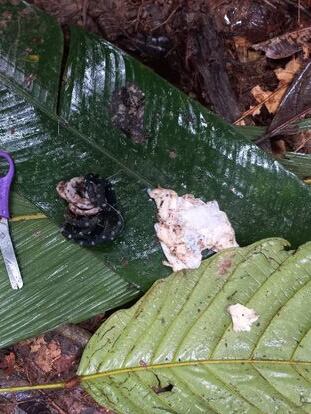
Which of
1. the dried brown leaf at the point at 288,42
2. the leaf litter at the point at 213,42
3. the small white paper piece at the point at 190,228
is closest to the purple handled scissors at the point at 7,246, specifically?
the leaf litter at the point at 213,42

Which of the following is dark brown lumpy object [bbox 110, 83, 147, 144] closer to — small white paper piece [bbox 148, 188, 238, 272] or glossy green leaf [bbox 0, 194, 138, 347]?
small white paper piece [bbox 148, 188, 238, 272]

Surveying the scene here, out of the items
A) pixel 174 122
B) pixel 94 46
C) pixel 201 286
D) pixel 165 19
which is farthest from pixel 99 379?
pixel 165 19

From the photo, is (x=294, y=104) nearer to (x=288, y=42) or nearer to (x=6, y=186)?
(x=288, y=42)

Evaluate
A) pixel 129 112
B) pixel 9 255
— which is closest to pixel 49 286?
pixel 9 255

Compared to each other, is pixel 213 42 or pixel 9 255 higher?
pixel 213 42

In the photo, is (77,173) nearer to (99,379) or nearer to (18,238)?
(18,238)

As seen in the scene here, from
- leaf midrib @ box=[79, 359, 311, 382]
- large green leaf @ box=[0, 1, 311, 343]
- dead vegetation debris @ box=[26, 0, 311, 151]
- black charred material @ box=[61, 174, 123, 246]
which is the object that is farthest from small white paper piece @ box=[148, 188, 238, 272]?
dead vegetation debris @ box=[26, 0, 311, 151]
